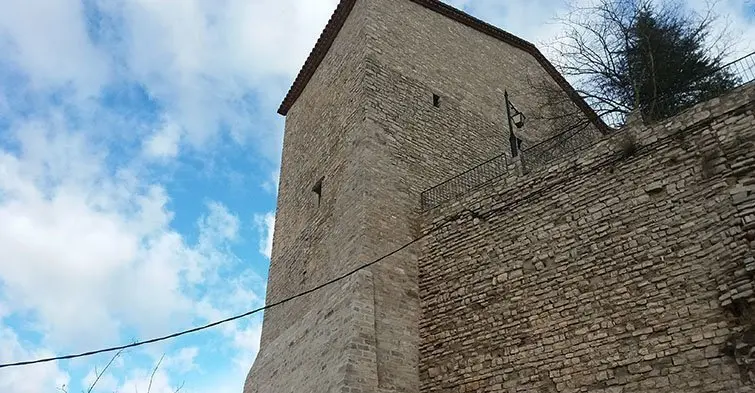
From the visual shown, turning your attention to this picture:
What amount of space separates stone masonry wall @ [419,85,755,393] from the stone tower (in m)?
0.94

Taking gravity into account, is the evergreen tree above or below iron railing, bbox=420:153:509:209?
above

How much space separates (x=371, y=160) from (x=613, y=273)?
183 inches

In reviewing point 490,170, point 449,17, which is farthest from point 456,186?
point 449,17

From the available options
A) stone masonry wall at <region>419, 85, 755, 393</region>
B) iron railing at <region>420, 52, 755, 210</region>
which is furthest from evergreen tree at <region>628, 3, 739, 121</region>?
stone masonry wall at <region>419, 85, 755, 393</region>

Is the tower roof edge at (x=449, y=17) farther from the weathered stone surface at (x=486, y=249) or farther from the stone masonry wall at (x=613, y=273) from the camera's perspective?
the stone masonry wall at (x=613, y=273)

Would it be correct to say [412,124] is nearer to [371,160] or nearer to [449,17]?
[371,160]

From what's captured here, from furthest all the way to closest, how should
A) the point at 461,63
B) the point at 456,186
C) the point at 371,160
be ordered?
the point at 461,63
the point at 456,186
the point at 371,160

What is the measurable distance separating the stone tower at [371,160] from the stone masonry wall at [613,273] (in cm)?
94

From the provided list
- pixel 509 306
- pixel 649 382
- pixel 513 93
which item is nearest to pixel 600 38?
pixel 513 93

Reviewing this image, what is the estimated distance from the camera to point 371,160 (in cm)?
1037

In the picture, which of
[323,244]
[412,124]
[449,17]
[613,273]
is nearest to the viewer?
[613,273]

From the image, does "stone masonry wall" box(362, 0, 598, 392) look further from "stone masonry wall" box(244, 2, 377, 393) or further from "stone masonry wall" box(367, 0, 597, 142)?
"stone masonry wall" box(244, 2, 377, 393)

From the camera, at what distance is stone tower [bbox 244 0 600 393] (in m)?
8.74

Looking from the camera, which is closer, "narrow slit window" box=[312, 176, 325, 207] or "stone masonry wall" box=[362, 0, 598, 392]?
"stone masonry wall" box=[362, 0, 598, 392]
